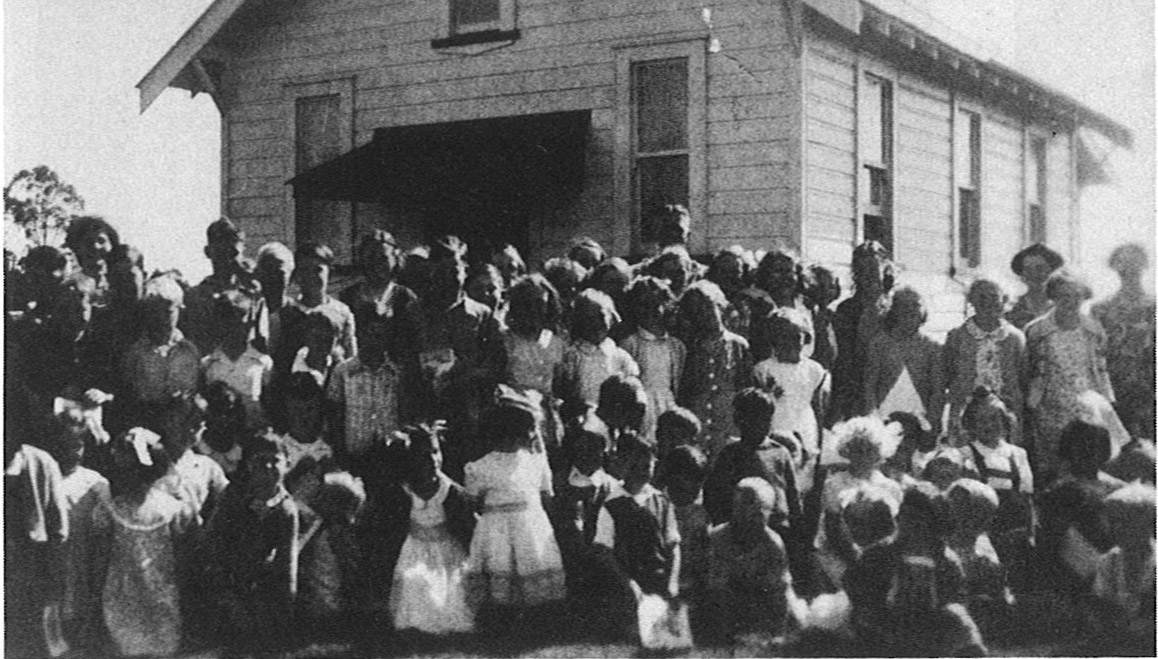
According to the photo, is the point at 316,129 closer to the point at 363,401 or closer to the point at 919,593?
the point at 363,401

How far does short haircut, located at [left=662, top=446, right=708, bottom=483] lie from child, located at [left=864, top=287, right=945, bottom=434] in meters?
1.01

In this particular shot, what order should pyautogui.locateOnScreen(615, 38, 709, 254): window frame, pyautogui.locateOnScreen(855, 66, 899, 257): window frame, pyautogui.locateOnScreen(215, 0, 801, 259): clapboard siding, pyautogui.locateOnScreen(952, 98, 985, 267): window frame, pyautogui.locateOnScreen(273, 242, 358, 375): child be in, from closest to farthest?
pyautogui.locateOnScreen(273, 242, 358, 375): child → pyautogui.locateOnScreen(215, 0, 801, 259): clapboard siding → pyautogui.locateOnScreen(615, 38, 709, 254): window frame → pyautogui.locateOnScreen(855, 66, 899, 257): window frame → pyautogui.locateOnScreen(952, 98, 985, 267): window frame

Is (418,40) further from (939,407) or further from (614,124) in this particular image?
(939,407)

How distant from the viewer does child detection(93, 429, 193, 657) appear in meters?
4.21

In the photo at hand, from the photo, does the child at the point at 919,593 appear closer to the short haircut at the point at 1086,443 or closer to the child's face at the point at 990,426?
the child's face at the point at 990,426

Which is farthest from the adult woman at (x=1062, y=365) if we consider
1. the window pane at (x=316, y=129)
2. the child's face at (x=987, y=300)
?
the window pane at (x=316, y=129)

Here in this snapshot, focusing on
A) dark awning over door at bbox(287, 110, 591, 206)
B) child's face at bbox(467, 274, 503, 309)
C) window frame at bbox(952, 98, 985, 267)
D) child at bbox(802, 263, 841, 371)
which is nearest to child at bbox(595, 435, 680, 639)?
child's face at bbox(467, 274, 503, 309)

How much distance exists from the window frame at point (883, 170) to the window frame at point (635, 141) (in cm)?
108

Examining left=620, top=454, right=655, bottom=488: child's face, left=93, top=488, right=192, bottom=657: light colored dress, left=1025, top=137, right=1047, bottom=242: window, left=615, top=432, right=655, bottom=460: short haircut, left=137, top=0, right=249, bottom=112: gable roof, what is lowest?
left=93, top=488, right=192, bottom=657: light colored dress

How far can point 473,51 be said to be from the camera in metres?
7.50

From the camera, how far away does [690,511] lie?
4.32 m

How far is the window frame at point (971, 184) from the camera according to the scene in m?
8.05

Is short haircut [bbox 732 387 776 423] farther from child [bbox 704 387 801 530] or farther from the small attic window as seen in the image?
the small attic window

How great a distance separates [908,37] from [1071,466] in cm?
347
